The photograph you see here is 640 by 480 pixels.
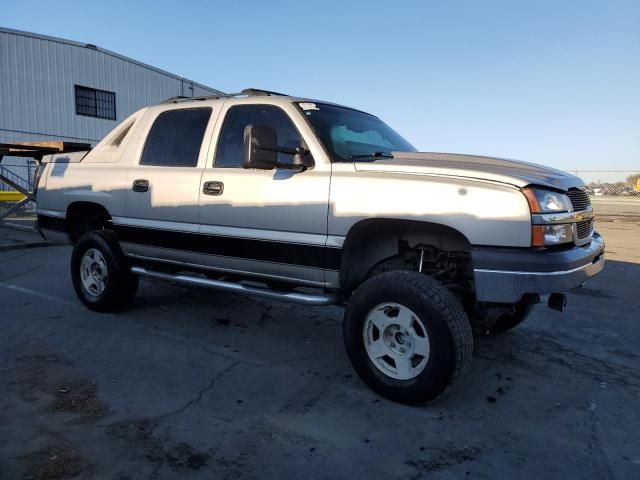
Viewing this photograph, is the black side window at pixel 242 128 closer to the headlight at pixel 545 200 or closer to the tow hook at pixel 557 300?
the headlight at pixel 545 200

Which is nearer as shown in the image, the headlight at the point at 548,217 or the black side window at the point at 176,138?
the headlight at the point at 548,217

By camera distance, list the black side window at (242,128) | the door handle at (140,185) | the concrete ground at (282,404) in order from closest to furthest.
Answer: the concrete ground at (282,404)
the black side window at (242,128)
the door handle at (140,185)

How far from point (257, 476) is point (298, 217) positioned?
5.67 feet

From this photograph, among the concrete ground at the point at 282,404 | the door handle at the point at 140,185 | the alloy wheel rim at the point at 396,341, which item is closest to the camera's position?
the concrete ground at the point at 282,404

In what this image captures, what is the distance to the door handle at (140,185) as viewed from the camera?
437 cm

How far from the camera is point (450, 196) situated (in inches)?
112

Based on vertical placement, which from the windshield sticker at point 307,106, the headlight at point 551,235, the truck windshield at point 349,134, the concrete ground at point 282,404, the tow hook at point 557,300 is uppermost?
the windshield sticker at point 307,106

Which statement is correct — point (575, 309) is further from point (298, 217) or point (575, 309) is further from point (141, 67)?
point (141, 67)

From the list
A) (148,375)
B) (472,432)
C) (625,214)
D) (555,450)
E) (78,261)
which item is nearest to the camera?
(555,450)

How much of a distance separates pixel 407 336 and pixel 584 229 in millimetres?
1403

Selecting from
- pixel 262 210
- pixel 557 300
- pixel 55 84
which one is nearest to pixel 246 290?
pixel 262 210

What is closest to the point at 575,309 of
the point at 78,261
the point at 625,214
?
the point at 78,261

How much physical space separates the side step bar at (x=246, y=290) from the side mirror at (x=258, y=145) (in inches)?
38.3

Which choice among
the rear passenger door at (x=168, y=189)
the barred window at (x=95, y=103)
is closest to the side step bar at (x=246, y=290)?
the rear passenger door at (x=168, y=189)
